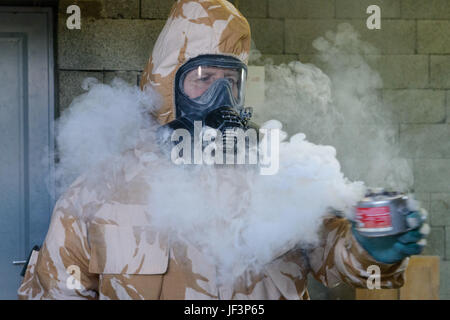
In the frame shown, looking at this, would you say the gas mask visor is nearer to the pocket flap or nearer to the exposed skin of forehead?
the exposed skin of forehead

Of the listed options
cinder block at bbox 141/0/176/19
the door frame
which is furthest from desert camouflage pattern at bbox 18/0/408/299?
cinder block at bbox 141/0/176/19

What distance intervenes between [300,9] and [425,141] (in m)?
1.17

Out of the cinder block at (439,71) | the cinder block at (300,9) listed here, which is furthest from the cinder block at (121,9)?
the cinder block at (439,71)

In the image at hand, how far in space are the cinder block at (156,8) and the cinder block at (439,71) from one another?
5.62 feet

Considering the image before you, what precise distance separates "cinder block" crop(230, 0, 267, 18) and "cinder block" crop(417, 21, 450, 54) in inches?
39.8

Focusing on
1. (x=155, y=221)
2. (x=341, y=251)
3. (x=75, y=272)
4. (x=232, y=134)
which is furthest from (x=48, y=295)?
(x=341, y=251)

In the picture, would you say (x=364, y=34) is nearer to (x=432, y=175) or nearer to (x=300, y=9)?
(x=300, y=9)

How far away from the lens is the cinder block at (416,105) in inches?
129

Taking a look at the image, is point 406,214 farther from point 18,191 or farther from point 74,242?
point 18,191

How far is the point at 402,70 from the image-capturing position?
10.7 feet

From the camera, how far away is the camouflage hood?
2.02 metres

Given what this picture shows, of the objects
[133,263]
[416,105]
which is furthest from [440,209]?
[133,263]
